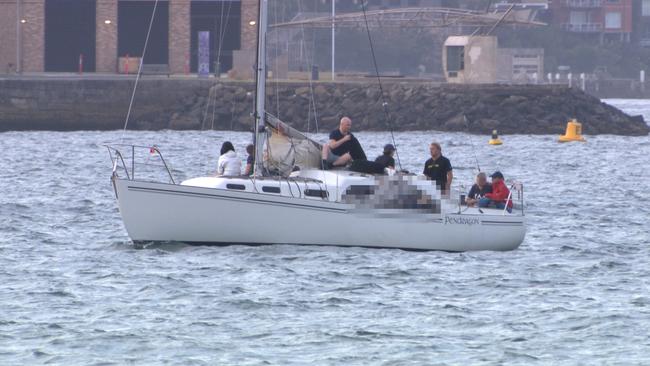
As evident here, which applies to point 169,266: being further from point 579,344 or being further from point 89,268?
point 579,344

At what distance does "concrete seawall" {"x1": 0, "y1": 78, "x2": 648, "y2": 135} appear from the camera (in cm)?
6656

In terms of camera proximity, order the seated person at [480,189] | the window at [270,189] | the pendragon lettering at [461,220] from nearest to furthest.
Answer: the window at [270,189] < the pendragon lettering at [461,220] < the seated person at [480,189]

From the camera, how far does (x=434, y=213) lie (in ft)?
75.2

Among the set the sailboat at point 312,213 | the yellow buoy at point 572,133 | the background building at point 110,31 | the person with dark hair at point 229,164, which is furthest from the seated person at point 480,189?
the background building at point 110,31

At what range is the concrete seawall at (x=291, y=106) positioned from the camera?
66.6 metres

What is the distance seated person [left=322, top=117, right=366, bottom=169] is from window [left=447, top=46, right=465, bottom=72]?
53.6 meters

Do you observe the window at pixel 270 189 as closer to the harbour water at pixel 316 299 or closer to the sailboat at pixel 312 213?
the sailboat at pixel 312 213

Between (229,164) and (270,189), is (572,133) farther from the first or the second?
(270,189)

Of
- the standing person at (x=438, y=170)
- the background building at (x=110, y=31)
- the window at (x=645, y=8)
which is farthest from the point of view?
the window at (x=645, y=8)

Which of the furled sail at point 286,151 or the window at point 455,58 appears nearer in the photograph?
the furled sail at point 286,151

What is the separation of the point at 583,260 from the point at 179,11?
5714 centimetres

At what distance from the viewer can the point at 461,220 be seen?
75.7 ft

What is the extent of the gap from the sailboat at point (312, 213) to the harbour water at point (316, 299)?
21 cm

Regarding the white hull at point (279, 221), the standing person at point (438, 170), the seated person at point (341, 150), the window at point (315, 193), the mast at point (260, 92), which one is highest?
the mast at point (260, 92)
